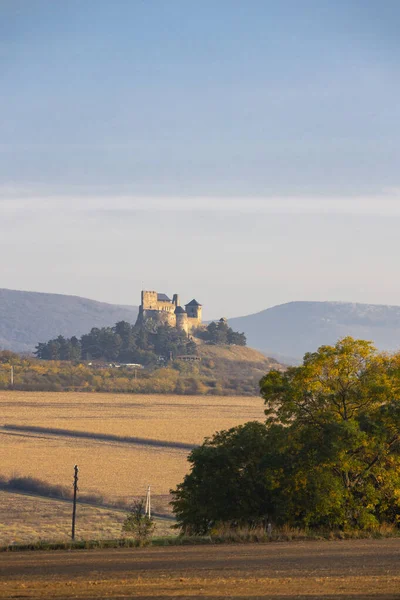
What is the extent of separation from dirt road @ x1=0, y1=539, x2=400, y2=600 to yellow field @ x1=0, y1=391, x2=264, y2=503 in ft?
91.5

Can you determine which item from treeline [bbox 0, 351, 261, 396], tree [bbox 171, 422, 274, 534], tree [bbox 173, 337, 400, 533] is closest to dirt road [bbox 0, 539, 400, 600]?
tree [bbox 173, 337, 400, 533]

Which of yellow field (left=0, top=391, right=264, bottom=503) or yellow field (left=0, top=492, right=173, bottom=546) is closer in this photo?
yellow field (left=0, top=492, right=173, bottom=546)

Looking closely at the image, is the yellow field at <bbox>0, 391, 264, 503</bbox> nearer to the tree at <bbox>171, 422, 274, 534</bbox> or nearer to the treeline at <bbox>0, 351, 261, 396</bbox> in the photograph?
the treeline at <bbox>0, 351, 261, 396</bbox>

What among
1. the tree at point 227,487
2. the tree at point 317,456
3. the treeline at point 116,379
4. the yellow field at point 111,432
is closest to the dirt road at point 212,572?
the tree at point 317,456

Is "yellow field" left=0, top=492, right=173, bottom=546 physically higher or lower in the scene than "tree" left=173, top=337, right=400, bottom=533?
lower

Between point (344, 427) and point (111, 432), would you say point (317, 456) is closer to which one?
point (344, 427)

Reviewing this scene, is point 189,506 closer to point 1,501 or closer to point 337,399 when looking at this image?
point 337,399

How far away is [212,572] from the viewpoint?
54.3 feet

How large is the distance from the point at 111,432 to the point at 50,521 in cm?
5254

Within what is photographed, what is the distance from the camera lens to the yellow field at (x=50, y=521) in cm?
3297

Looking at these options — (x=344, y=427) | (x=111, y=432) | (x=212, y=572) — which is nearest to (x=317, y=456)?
(x=344, y=427)

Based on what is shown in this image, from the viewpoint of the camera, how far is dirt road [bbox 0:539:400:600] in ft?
47.3

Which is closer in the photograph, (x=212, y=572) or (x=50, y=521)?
(x=212, y=572)

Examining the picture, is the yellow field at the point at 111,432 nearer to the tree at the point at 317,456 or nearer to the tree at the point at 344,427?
the tree at the point at 317,456
